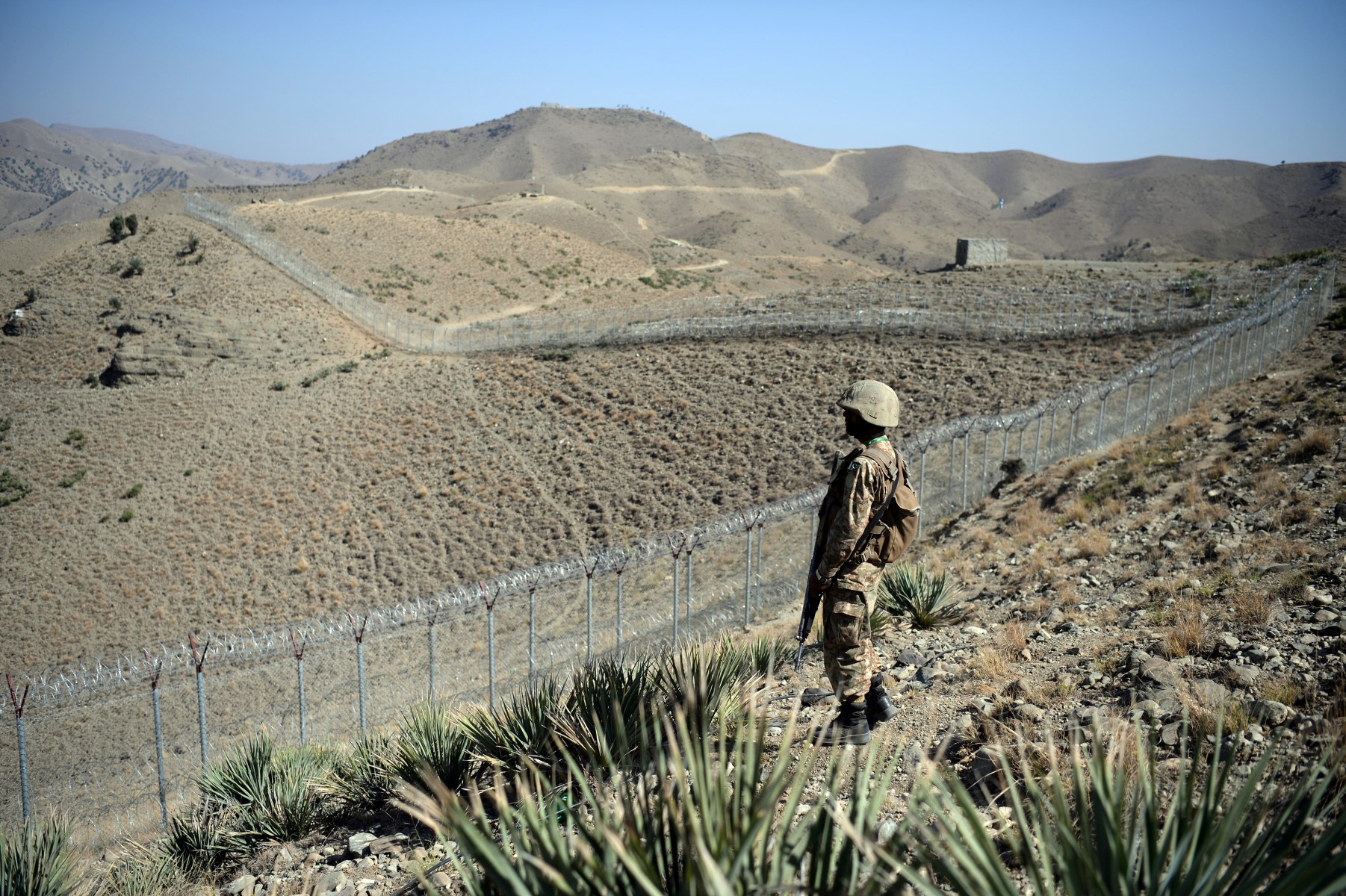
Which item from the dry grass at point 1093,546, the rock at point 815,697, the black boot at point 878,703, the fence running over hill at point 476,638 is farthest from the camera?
the fence running over hill at point 476,638

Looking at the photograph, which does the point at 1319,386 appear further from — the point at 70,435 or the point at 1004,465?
the point at 70,435

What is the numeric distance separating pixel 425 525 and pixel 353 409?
8.86 metres

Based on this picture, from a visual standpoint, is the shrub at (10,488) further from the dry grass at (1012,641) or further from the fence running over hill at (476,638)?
the dry grass at (1012,641)

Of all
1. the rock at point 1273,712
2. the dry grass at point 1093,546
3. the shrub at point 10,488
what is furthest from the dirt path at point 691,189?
the rock at point 1273,712

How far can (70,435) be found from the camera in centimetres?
2972

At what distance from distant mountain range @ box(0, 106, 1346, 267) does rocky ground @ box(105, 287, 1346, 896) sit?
76.4 m

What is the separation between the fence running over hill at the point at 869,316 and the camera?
29.2 metres

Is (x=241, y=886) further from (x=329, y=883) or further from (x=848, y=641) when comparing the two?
(x=848, y=641)

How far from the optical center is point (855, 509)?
17.0ft

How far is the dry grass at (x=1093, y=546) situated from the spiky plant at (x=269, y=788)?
8.68 meters

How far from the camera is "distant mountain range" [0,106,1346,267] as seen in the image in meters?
98.4

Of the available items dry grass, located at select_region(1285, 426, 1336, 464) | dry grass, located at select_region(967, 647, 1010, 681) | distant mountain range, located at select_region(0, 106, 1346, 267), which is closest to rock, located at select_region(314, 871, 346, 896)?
dry grass, located at select_region(967, 647, 1010, 681)

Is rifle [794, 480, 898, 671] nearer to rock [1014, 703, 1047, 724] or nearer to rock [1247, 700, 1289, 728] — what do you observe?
rock [1014, 703, 1047, 724]

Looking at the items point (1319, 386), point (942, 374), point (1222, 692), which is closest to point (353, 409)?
point (942, 374)
